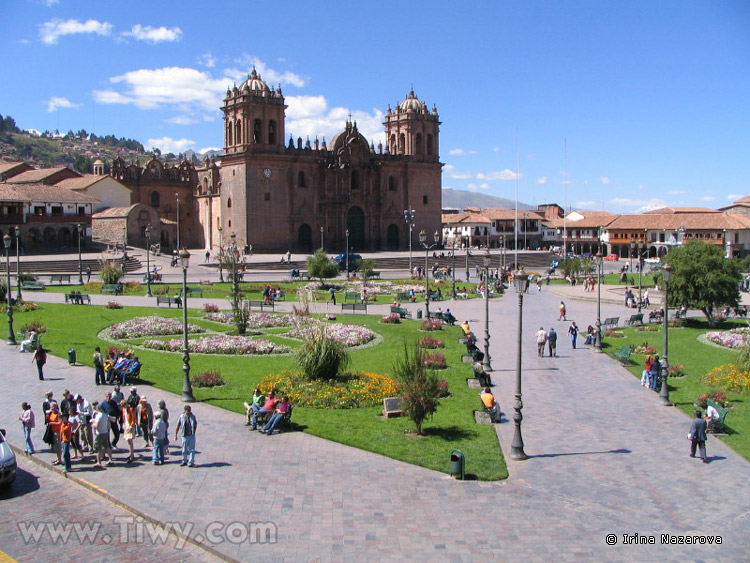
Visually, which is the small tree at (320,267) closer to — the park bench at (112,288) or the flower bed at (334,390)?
the park bench at (112,288)

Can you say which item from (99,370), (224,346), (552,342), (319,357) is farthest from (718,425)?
(99,370)

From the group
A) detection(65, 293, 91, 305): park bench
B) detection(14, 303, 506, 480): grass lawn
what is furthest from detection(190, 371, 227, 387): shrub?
detection(65, 293, 91, 305): park bench

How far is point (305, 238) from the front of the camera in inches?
2970

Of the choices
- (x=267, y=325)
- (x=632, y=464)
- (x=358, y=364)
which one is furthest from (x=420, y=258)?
(x=632, y=464)

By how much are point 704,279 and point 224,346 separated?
21.5 m

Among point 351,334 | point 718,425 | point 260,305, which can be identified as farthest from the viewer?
point 260,305

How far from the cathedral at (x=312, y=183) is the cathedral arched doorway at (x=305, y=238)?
0.10 meters

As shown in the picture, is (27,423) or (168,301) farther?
(168,301)

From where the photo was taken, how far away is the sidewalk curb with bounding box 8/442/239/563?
10.5 metres

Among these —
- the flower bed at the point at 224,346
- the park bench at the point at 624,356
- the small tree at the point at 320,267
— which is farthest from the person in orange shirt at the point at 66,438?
the small tree at the point at 320,267

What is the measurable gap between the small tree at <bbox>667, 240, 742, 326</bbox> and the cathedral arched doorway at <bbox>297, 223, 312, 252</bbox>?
151 ft

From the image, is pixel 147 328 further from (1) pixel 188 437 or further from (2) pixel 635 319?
(2) pixel 635 319

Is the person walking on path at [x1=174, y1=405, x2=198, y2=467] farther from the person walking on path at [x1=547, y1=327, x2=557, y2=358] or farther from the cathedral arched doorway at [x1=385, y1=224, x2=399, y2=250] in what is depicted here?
the cathedral arched doorway at [x1=385, y1=224, x2=399, y2=250]

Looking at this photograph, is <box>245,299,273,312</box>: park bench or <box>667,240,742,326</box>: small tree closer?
<box>667,240,742,326</box>: small tree
